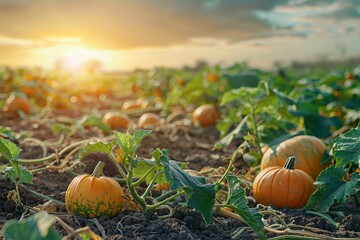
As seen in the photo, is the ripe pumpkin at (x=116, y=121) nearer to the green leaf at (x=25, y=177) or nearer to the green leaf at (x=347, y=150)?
the green leaf at (x=25, y=177)

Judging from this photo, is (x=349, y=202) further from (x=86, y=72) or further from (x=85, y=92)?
(x=86, y=72)

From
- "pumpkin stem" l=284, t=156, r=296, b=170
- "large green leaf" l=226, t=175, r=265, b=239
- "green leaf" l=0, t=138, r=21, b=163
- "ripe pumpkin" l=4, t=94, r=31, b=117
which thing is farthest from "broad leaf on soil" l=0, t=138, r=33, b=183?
"ripe pumpkin" l=4, t=94, r=31, b=117

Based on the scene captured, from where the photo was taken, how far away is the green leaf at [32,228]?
1834 millimetres

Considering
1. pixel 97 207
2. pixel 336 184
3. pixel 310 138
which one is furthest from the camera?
pixel 310 138

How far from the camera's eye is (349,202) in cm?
414

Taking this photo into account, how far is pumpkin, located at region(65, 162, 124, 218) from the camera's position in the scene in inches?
127

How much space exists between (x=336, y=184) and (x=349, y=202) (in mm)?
604

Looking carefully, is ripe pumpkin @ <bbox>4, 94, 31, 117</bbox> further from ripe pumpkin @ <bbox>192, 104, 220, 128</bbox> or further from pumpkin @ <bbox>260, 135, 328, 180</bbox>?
pumpkin @ <bbox>260, 135, 328, 180</bbox>

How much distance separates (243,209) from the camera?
298 cm

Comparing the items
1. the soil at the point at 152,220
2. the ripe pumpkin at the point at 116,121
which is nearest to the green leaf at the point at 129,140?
the soil at the point at 152,220

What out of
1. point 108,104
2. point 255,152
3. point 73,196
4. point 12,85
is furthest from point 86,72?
point 73,196

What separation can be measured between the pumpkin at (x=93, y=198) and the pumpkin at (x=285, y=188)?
103cm

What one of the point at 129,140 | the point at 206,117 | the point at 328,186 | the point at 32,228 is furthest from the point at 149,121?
the point at 32,228

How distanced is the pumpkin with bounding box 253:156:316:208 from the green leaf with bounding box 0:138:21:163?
1.60 metres
